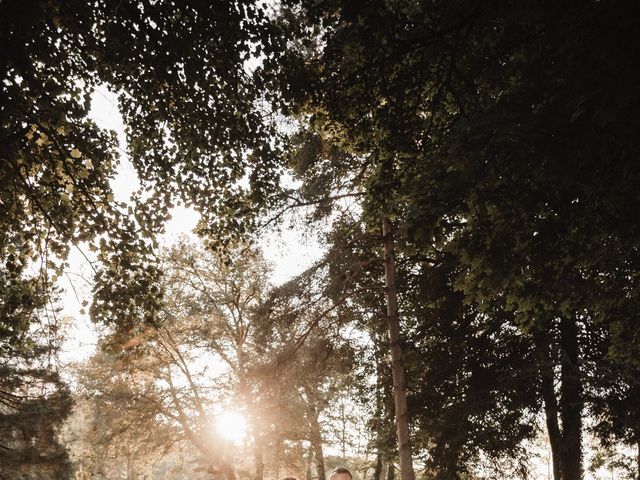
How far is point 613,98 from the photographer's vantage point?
2811mm

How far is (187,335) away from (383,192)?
12982mm

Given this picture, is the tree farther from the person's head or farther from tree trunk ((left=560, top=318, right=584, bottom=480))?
tree trunk ((left=560, top=318, right=584, bottom=480))

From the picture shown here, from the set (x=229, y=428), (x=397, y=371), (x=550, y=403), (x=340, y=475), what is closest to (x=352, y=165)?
(x=397, y=371)

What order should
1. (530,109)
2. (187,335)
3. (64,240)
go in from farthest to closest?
(187,335)
(64,240)
(530,109)

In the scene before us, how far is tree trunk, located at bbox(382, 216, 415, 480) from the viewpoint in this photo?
8.11 m

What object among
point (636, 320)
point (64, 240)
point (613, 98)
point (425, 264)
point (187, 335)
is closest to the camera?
point (613, 98)

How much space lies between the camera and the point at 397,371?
28.7 ft

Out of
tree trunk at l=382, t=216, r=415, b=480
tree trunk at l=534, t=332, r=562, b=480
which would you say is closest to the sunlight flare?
tree trunk at l=382, t=216, r=415, b=480

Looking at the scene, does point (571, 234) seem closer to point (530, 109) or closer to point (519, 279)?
point (519, 279)

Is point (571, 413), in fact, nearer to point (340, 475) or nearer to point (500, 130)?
point (340, 475)

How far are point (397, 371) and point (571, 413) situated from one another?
462cm

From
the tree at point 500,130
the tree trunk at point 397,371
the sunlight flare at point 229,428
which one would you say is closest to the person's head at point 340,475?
the tree trunk at point 397,371

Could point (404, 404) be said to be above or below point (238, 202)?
below

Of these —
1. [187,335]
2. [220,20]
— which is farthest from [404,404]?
[187,335]
